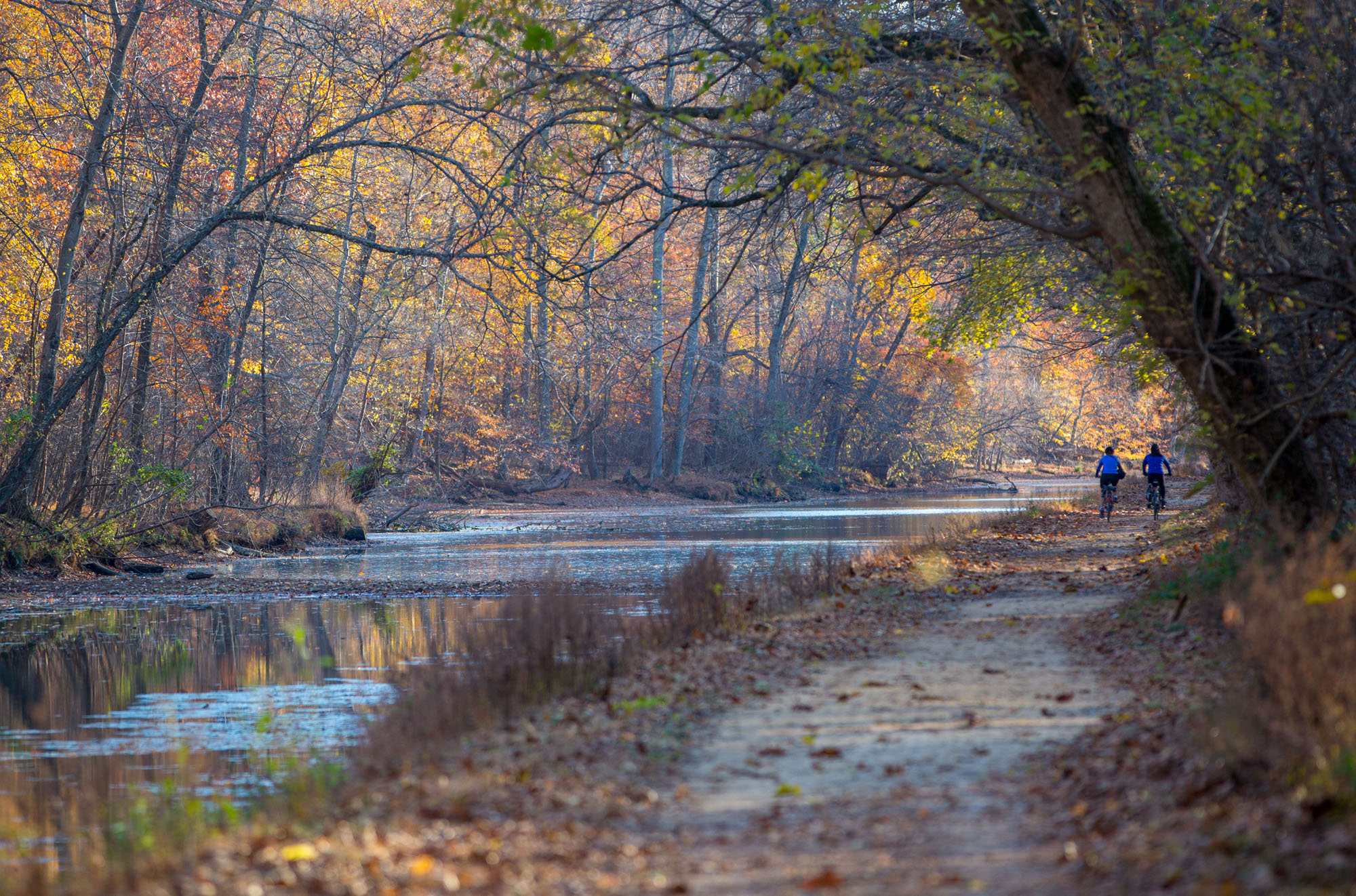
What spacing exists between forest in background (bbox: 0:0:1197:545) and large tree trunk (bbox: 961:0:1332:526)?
5.55 feet

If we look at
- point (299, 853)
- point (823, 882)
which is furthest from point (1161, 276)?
point (299, 853)

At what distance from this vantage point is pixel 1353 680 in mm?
5582

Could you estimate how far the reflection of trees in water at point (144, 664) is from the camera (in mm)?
8266

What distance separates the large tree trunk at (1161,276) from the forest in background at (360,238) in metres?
1.69

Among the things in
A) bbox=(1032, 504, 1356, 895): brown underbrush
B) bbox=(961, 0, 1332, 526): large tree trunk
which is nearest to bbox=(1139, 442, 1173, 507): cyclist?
bbox=(961, 0, 1332, 526): large tree trunk

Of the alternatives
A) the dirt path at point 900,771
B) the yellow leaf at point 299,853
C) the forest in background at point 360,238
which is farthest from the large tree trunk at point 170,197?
the yellow leaf at point 299,853

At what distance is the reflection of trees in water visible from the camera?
8.27m

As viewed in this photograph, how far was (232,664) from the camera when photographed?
13070 mm

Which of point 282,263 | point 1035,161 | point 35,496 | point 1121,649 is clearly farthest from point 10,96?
point 1121,649

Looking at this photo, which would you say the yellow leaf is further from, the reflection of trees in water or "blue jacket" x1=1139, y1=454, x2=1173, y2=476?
"blue jacket" x1=1139, y1=454, x2=1173, y2=476

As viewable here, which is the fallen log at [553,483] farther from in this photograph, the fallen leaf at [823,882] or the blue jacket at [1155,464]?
the fallen leaf at [823,882]

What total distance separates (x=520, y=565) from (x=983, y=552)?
303 inches

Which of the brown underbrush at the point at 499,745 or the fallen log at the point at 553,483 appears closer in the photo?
the brown underbrush at the point at 499,745

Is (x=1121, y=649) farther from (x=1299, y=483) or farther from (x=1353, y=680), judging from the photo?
(x=1353, y=680)
